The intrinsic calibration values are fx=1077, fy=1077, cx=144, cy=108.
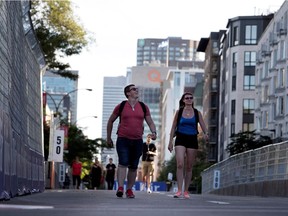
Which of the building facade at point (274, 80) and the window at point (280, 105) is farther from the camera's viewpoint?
the window at point (280, 105)

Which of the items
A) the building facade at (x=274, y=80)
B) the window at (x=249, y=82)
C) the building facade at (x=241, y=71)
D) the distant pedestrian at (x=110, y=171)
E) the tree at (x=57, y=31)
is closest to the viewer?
the distant pedestrian at (x=110, y=171)

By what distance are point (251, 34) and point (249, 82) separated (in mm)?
5596

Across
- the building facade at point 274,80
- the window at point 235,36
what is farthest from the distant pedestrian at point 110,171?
the window at point 235,36

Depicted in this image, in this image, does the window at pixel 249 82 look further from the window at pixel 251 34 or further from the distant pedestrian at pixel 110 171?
the distant pedestrian at pixel 110 171

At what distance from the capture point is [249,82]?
120 meters

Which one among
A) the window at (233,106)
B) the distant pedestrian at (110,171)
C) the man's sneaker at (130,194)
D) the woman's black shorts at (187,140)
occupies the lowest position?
the man's sneaker at (130,194)

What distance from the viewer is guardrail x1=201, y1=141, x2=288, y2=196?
32875 mm

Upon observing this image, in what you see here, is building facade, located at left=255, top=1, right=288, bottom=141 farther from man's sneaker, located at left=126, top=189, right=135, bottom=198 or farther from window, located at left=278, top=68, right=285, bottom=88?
man's sneaker, located at left=126, top=189, right=135, bottom=198

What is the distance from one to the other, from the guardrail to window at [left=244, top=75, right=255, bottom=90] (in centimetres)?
6657

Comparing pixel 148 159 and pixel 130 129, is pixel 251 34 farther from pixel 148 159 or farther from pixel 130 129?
pixel 130 129

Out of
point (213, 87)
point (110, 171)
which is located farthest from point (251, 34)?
point (110, 171)

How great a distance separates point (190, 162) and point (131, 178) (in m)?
1.19

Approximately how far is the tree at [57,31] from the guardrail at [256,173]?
44.9 feet

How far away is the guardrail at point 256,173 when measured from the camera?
32875 millimetres
